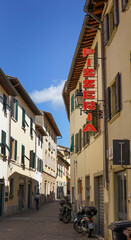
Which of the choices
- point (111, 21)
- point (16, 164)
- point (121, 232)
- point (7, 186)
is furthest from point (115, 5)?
point (16, 164)

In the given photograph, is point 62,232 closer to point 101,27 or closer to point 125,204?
point 125,204

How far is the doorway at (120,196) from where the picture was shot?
973 centimetres

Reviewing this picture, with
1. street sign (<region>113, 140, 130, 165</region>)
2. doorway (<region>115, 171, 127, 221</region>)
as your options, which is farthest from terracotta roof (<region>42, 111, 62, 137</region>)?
street sign (<region>113, 140, 130, 165</region>)

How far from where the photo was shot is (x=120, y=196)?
10273mm

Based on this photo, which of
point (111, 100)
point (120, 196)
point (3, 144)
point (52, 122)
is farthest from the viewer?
point (52, 122)

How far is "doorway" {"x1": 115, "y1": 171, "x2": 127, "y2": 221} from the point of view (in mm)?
9727

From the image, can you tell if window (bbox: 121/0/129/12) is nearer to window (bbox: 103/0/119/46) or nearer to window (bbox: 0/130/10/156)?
window (bbox: 103/0/119/46)

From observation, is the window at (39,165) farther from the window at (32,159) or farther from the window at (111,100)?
the window at (111,100)

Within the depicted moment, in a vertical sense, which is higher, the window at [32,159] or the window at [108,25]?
the window at [108,25]

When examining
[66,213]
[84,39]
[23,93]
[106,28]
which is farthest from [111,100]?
[23,93]

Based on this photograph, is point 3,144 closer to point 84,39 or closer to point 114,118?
point 84,39

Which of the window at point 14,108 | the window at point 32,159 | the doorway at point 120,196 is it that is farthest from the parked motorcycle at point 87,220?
the window at point 32,159

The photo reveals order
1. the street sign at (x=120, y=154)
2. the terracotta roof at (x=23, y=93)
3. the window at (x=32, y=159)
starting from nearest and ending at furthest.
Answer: the street sign at (x=120, y=154), the terracotta roof at (x=23, y=93), the window at (x=32, y=159)

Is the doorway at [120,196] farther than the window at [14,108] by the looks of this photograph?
No
